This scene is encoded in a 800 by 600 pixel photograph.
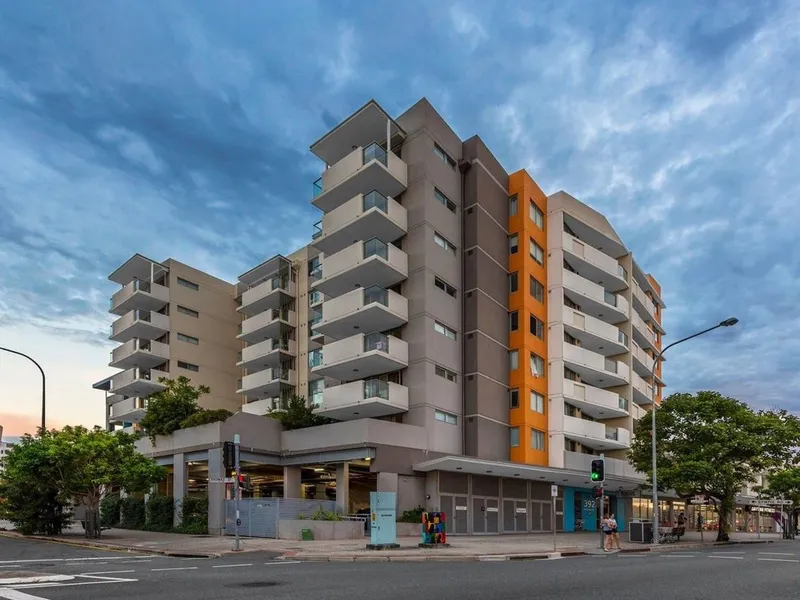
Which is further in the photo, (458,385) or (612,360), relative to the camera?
(612,360)

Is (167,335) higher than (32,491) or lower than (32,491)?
higher

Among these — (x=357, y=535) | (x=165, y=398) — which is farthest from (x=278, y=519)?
(x=165, y=398)

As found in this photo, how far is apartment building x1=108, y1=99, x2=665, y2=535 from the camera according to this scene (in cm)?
3712

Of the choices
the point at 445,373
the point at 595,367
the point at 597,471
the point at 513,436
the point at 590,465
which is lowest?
the point at 590,465

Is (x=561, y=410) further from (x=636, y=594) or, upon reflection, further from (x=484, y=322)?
(x=636, y=594)

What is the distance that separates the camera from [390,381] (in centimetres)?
4012

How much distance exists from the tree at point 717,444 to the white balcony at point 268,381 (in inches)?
1105

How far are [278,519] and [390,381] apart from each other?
41.7 feet

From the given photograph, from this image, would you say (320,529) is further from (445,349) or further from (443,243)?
(443,243)

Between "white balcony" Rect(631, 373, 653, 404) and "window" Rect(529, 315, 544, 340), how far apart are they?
12.1 m

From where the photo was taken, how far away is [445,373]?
131ft

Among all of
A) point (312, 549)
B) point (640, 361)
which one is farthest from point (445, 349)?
point (640, 361)

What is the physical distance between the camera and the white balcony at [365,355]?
38.1 metres

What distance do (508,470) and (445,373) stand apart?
21.2ft
